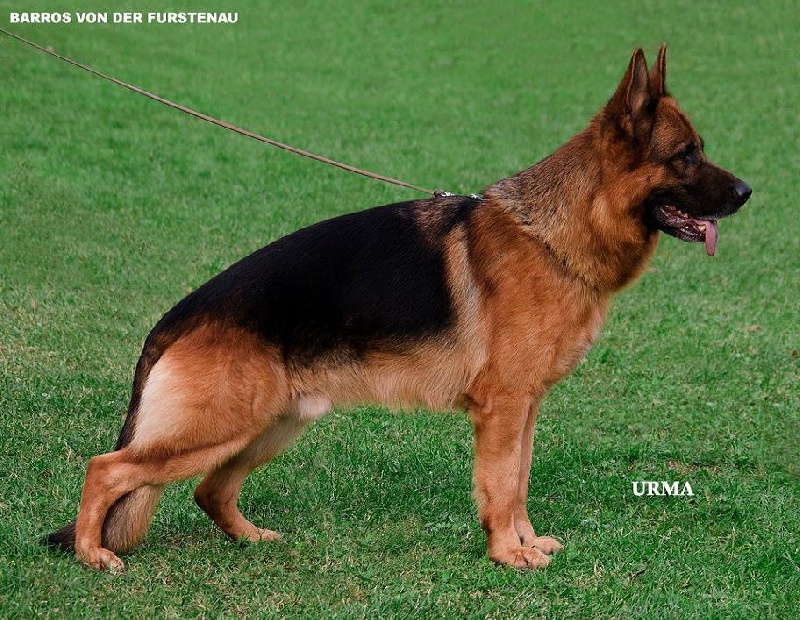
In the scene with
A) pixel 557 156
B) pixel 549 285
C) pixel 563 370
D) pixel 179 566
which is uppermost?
pixel 557 156

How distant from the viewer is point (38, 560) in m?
5.08

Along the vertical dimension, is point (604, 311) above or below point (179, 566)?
above

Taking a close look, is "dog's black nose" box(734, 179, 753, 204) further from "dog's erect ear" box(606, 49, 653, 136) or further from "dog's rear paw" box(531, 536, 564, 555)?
"dog's rear paw" box(531, 536, 564, 555)

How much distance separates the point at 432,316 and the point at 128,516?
172cm

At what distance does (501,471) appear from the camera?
209 inches

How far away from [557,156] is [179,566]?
2.75m

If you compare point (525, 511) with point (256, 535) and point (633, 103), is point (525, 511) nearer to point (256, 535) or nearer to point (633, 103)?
point (256, 535)

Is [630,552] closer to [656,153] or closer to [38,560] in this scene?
[656,153]

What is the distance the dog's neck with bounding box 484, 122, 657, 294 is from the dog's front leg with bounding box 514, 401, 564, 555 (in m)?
0.82

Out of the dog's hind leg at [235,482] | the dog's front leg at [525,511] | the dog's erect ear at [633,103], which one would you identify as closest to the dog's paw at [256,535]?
the dog's hind leg at [235,482]

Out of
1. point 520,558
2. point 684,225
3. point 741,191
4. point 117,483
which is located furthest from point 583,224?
point 117,483

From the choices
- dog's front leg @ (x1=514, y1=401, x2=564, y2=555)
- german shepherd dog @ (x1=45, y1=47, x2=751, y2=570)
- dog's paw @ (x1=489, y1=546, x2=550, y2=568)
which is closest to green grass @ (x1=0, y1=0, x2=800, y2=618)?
dog's paw @ (x1=489, y1=546, x2=550, y2=568)

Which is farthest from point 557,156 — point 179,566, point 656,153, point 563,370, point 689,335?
point 689,335

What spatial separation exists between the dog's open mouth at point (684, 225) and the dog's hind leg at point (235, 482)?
2.05 metres
